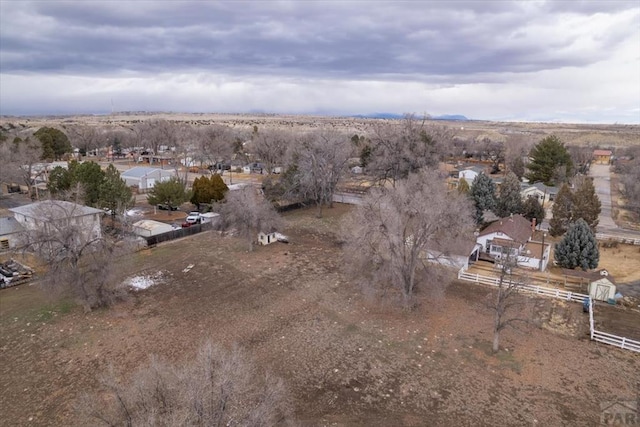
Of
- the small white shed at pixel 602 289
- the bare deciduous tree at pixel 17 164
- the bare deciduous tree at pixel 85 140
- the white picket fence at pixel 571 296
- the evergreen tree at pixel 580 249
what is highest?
the bare deciduous tree at pixel 85 140

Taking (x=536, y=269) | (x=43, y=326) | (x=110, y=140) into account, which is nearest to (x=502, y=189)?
(x=536, y=269)

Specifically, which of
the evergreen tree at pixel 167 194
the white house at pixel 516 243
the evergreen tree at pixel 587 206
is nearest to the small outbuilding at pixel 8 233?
the evergreen tree at pixel 167 194

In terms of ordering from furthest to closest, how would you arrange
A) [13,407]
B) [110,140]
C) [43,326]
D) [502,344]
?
[110,140] → [43,326] → [502,344] → [13,407]

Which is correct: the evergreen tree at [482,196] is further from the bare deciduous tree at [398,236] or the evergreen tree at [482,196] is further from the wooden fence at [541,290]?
the bare deciduous tree at [398,236]

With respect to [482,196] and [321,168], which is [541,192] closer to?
[482,196]

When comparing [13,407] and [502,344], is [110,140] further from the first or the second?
[502,344]
